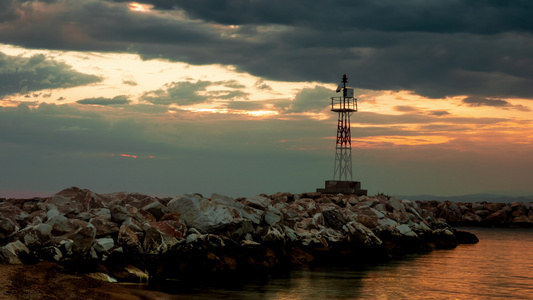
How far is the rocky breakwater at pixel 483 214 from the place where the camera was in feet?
191

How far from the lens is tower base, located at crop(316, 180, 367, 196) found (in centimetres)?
4675

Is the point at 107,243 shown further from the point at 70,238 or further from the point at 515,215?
the point at 515,215

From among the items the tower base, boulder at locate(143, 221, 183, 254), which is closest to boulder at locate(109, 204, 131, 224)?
boulder at locate(143, 221, 183, 254)

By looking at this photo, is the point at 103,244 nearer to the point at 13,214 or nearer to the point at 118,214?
the point at 118,214

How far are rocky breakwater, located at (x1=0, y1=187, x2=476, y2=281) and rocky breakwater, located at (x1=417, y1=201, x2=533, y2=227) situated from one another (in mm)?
32090

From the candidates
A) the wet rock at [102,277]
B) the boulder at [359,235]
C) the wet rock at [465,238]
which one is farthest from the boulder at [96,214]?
the wet rock at [465,238]

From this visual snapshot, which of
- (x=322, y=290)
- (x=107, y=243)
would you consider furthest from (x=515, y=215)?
(x=107, y=243)

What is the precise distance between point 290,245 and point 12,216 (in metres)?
10.9

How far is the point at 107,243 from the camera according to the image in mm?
16922

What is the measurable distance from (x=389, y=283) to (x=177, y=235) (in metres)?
7.95

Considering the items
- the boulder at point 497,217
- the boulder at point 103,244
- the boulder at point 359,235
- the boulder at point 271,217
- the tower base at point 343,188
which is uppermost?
the tower base at point 343,188

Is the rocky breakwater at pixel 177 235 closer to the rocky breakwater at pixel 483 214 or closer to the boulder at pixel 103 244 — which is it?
the boulder at pixel 103 244

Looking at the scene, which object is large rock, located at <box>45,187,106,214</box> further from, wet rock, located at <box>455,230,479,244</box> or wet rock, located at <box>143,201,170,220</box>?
→ wet rock, located at <box>455,230,479,244</box>

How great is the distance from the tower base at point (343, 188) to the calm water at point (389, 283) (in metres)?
18.5
